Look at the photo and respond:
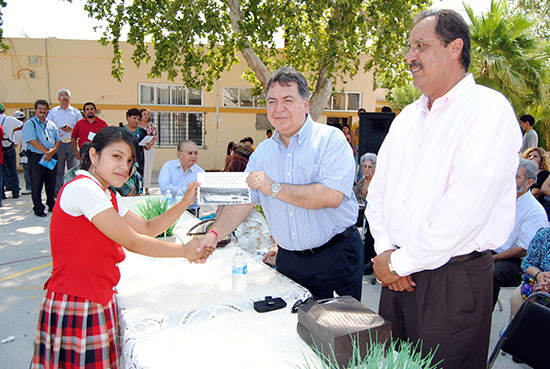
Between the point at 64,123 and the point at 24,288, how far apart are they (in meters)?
5.68

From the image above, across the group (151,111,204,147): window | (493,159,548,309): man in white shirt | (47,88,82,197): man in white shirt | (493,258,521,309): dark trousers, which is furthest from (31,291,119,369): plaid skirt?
(151,111,204,147): window

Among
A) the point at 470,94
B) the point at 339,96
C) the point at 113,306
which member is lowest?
the point at 113,306

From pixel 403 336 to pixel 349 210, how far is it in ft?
2.82

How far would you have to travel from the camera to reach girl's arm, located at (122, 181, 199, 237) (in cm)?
246

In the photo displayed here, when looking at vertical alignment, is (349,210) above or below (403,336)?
above

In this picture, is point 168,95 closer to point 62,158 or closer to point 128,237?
point 62,158

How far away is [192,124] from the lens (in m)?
16.8

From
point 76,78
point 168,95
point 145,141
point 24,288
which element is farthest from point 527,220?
point 76,78

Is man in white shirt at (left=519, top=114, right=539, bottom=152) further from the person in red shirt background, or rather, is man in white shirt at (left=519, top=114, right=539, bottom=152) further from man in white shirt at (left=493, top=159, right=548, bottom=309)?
the person in red shirt background

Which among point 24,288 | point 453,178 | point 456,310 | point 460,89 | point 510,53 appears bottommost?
point 24,288

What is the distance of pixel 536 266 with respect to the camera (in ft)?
10.7

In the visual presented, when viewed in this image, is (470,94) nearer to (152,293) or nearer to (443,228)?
(443,228)

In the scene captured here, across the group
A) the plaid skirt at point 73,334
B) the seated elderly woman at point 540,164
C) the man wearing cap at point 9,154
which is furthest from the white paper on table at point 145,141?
the seated elderly woman at point 540,164

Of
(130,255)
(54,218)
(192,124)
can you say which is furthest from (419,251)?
(192,124)
